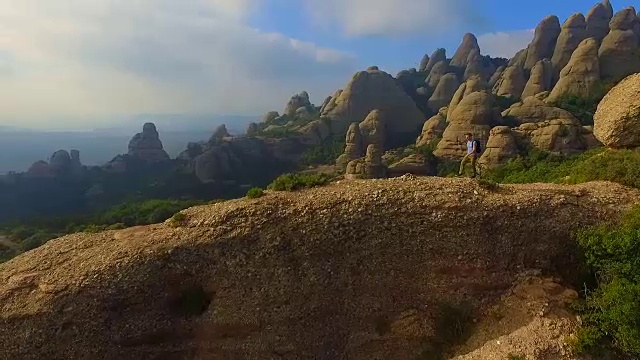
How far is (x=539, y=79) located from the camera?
246 ft

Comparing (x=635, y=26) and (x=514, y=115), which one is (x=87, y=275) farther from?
(x=635, y=26)

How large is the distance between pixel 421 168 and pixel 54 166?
2554 inches

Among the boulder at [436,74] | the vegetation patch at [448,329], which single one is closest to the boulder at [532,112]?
the boulder at [436,74]

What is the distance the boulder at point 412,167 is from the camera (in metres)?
54.0

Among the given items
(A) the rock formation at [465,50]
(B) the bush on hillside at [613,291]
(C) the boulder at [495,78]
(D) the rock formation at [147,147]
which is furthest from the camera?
(A) the rock formation at [465,50]

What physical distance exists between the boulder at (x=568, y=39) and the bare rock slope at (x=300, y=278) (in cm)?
7225

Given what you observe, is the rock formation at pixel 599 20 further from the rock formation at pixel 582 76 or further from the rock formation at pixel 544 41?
the rock formation at pixel 582 76

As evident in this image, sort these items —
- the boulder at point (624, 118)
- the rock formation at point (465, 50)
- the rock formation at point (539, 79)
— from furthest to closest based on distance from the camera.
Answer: the rock formation at point (465, 50) < the rock formation at point (539, 79) < the boulder at point (624, 118)

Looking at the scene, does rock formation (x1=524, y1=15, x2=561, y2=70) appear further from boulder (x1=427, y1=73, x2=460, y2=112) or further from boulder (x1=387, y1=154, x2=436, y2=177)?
boulder (x1=387, y1=154, x2=436, y2=177)

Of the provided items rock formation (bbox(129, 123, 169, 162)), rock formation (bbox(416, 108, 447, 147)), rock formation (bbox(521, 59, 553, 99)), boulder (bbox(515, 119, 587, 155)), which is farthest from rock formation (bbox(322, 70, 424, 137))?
boulder (bbox(515, 119, 587, 155))

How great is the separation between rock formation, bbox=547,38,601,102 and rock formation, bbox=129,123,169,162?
64.6 metres

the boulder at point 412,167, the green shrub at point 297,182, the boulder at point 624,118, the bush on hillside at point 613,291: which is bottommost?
the boulder at point 412,167

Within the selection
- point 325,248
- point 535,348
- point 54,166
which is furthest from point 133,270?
point 54,166

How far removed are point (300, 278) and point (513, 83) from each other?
74.3 metres
